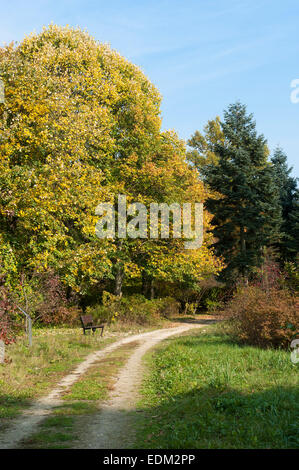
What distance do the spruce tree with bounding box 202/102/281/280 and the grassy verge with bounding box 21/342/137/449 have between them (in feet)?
64.9

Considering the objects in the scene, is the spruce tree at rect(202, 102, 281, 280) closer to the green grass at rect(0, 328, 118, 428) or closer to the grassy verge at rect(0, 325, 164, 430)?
the grassy verge at rect(0, 325, 164, 430)

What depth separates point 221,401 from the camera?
722cm

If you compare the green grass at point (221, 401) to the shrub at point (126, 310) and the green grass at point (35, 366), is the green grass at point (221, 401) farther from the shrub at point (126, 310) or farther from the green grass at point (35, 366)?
the shrub at point (126, 310)

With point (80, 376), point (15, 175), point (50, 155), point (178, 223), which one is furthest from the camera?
point (178, 223)

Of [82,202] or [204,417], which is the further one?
[82,202]

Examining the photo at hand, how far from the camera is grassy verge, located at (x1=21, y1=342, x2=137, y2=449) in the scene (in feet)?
20.4

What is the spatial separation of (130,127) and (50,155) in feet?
29.5

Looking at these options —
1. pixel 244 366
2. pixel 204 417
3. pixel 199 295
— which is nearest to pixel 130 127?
pixel 199 295

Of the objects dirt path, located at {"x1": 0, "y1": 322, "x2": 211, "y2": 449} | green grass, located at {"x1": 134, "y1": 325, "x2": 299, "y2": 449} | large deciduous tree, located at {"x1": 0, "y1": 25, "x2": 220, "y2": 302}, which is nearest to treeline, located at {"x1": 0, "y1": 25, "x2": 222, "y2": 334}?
large deciduous tree, located at {"x1": 0, "y1": 25, "x2": 220, "y2": 302}

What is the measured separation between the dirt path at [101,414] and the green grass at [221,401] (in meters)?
0.34

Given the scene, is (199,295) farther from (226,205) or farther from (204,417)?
(204,417)

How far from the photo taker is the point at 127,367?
1241 centimetres

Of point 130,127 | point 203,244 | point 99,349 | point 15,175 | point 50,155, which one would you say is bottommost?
point 99,349

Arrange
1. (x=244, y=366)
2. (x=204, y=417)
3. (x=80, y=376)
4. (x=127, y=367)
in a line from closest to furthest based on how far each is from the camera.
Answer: (x=204, y=417), (x=244, y=366), (x=80, y=376), (x=127, y=367)
